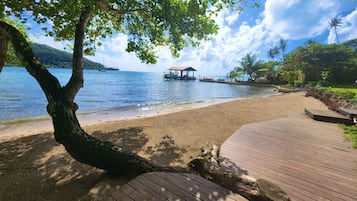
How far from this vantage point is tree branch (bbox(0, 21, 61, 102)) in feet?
12.0

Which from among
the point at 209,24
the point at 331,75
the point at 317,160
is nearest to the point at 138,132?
the point at 209,24

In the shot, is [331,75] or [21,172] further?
[331,75]

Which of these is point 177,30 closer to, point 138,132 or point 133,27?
point 133,27

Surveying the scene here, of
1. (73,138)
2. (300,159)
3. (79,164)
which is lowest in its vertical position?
(79,164)

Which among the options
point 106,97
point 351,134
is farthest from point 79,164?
point 106,97

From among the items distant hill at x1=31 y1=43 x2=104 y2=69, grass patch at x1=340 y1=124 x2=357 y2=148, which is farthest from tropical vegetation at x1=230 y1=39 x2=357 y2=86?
distant hill at x1=31 y1=43 x2=104 y2=69

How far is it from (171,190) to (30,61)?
373 cm

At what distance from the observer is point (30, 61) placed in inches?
146

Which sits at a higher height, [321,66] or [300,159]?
[321,66]

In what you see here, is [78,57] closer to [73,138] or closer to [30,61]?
[30,61]

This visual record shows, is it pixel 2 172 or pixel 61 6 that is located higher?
pixel 61 6

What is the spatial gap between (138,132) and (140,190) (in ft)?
17.4

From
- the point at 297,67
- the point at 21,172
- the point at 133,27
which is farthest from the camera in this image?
the point at 297,67

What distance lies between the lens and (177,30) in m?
5.45
